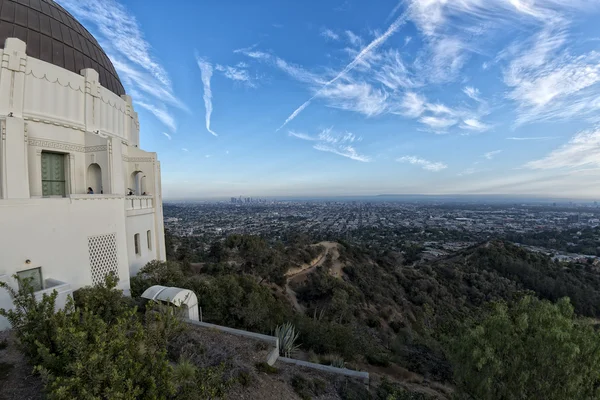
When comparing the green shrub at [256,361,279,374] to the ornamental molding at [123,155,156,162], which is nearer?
the green shrub at [256,361,279,374]

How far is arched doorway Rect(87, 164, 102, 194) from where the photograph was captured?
38.2 ft

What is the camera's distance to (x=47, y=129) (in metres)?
10.2

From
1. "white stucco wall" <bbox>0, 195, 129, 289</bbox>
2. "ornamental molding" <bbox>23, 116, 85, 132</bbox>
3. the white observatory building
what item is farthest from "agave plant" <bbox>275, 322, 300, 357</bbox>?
"ornamental molding" <bbox>23, 116, 85, 132</bbox>

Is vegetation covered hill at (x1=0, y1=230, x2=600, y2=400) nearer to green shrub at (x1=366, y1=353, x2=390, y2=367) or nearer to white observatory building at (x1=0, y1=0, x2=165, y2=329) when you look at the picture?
green shrub at (x1=366, y1=353, x2=390, y2=367)

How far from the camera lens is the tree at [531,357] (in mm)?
5393

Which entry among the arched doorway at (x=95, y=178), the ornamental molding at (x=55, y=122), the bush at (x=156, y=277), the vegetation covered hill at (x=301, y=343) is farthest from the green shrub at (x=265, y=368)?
the ornamental molding at (x=55, y=122)

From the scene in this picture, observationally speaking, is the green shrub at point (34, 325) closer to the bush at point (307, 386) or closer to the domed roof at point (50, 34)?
the bush at point (307, 386)

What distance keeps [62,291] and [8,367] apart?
2747 mm

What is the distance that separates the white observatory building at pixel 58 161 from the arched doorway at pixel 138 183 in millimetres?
1831

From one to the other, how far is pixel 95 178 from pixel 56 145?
1.83 meters

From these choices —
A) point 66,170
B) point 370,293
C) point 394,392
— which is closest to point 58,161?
point 66,170

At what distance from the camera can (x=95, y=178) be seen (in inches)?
466

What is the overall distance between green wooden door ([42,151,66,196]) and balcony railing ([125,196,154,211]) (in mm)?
2197

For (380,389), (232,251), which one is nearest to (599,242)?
(232,251)
